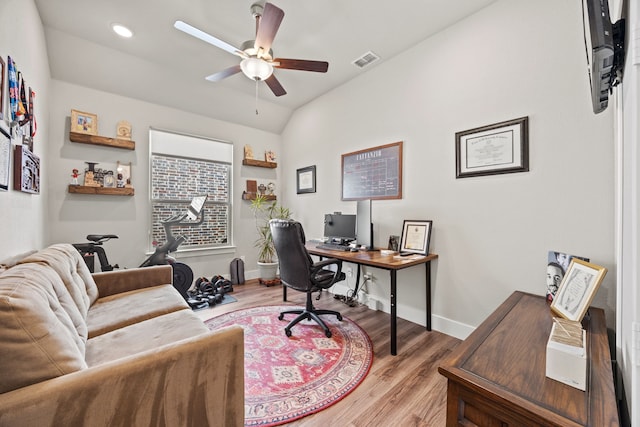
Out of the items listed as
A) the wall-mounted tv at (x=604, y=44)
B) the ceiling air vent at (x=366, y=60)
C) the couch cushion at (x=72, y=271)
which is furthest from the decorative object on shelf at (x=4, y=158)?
the ceiling air vent at (x=366, y=60)

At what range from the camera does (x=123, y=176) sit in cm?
325

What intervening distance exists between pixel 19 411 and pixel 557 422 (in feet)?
4.97

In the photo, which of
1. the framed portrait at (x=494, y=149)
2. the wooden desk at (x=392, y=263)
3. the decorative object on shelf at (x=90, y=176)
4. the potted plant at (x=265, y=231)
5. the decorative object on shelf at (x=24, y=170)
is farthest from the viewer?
the potted plant at (x=265, y=231)

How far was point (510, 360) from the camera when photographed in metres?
1.00

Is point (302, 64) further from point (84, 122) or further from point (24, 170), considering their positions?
point (84, 122)

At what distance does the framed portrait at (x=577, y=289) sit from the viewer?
1.27 meters

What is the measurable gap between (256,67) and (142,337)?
2277 millimetres

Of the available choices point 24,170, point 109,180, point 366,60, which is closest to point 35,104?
point 24,170

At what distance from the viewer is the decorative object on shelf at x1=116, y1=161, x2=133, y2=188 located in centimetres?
321

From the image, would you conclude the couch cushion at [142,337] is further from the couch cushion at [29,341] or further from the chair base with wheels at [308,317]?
the chair base with wheels at [308,317]

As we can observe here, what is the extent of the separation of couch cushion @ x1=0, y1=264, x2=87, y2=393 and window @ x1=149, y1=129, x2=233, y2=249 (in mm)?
2893

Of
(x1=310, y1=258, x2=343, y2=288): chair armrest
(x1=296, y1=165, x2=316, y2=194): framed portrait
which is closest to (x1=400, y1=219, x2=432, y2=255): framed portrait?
(x1=310, y1=258, x2=343, y2=288): chair armrest

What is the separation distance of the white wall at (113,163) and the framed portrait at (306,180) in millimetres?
1088

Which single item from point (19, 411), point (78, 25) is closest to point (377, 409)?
point (19, 411)
